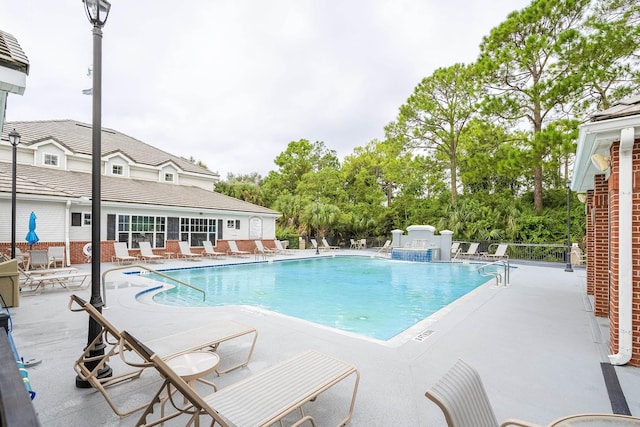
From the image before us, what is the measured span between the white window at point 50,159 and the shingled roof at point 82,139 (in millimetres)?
777

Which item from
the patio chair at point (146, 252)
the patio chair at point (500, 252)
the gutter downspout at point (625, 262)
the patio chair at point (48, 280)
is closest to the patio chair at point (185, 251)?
the patio chair at point (146, 252)

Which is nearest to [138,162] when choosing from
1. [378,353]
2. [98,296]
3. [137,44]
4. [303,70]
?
[137,44]

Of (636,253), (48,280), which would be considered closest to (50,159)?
(48,280)

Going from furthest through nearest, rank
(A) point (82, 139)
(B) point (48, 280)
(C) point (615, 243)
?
(A) point (82, 139) < (B) point (48, 280) < (C) point (615, 243)

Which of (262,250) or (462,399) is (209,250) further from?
(462,399)

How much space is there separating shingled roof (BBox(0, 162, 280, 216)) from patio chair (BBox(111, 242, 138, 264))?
88.9 inches

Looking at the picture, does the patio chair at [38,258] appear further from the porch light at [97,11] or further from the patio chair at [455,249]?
the patio chair at [455,249]

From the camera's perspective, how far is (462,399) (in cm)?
201

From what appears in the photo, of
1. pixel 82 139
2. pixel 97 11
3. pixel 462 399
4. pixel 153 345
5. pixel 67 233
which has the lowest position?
pixel 153 345

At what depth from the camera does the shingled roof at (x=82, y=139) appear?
17.5 metres

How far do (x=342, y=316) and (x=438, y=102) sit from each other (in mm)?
22567

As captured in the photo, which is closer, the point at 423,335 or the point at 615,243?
the point at 615,243

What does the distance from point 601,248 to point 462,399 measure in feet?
22.5

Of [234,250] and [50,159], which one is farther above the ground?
[50,159]
